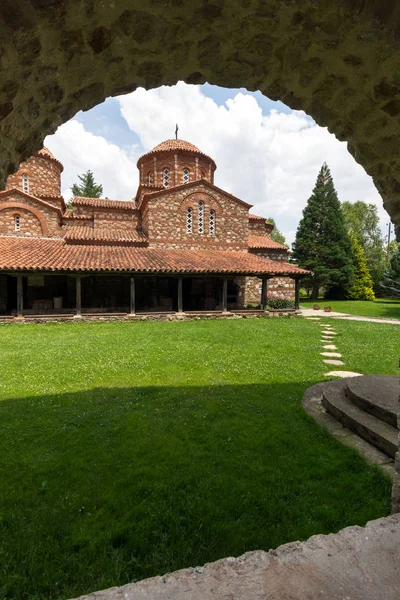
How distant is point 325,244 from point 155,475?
1300 inches

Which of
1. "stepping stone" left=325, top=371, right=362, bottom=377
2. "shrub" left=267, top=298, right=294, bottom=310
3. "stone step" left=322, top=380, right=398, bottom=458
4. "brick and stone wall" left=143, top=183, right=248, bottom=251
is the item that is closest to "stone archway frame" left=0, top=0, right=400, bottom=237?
"stone step" left=322, top=380, right=398, bottom=458

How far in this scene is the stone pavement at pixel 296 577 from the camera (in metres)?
1.28

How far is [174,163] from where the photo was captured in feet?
69.4

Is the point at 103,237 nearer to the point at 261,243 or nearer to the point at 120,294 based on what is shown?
the point at 120,294

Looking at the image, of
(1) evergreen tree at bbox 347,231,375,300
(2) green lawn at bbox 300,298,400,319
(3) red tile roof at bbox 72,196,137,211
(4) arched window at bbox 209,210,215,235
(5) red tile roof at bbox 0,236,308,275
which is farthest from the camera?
(1) evergreen tree at bbox 347,231,375,300

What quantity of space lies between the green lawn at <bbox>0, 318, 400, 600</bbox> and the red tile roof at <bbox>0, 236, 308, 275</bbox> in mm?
8210

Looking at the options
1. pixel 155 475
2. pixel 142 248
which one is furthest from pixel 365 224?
pixel 155 475

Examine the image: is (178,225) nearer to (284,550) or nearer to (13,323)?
(13,323)

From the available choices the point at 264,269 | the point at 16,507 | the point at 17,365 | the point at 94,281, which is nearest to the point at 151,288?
the point at 94,281

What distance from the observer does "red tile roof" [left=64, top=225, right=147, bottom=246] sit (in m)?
17.5

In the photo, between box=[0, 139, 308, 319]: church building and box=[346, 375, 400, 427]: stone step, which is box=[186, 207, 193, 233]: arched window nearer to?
box=[0, 139, 308, 319]: church building

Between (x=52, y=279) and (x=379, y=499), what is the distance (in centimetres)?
1674

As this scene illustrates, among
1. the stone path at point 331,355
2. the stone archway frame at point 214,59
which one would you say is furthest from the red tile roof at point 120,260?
the stone archway frame at point 214,59

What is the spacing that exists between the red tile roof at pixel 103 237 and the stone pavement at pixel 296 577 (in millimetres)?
18010
